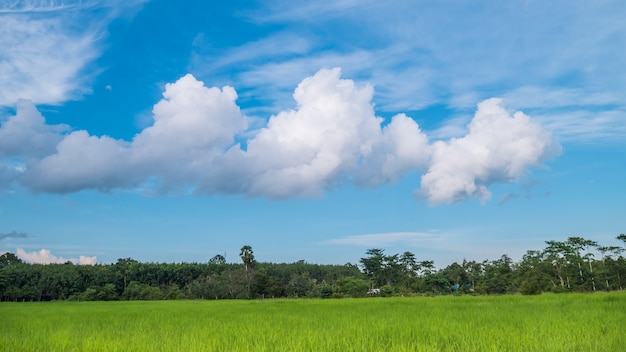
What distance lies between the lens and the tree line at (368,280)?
35.9 meters

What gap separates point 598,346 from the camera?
5895 mm

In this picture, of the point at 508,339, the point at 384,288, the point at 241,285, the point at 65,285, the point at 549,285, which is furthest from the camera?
the point at 65,285

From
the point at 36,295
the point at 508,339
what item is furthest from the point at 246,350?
the point at 36,295

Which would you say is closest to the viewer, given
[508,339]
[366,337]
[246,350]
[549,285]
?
[246,350]

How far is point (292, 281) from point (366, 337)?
41.9 m

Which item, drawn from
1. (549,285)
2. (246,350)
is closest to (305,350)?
(246,350)

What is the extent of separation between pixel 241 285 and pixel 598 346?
136 feet

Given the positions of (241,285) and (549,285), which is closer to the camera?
(549,285)

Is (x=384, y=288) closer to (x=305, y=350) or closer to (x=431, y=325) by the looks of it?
(x=431, y=325)

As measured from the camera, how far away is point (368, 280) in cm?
4703

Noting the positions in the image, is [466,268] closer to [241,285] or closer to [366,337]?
[241,285]

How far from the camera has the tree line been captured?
3591cm

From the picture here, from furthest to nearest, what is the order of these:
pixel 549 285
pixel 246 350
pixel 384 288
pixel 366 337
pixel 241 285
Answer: pixel 241 285 → pixel 384 288 → pixel 549 285 → pixel 366 337 → pixel 246 350

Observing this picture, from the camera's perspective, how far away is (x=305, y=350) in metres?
5.86
